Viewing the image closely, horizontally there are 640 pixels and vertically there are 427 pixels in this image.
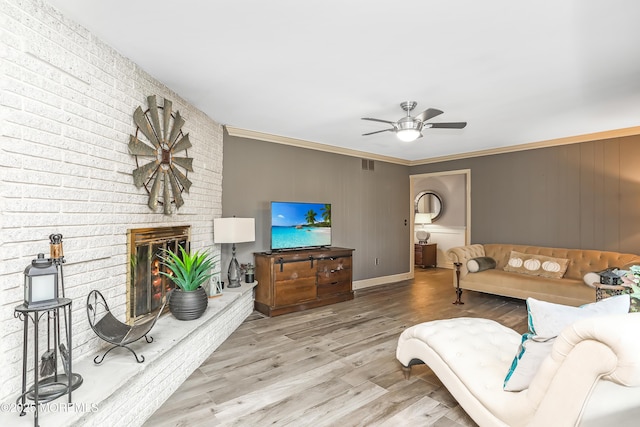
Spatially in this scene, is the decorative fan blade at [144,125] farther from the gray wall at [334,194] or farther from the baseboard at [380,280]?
the baseboard at [380,280]

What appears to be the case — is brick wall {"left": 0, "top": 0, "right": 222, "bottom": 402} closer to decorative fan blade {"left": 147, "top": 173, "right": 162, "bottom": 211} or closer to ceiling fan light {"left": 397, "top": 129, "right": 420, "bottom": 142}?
decorative fan blade {"left": 147, "top": 173, "right": 162, "bottom": 211}

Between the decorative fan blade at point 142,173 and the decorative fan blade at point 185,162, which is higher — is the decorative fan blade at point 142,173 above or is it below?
below

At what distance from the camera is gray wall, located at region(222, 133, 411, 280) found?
176 inches

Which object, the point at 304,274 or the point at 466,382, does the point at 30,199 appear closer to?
the point at 466,382

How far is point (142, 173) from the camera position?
8.53 feet

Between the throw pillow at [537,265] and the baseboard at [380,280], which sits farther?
the baseboard at [380,280]

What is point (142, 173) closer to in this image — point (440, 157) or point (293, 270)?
point (293, 270)

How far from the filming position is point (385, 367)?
2.81 m

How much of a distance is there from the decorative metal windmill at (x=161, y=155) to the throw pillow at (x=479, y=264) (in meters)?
4.11

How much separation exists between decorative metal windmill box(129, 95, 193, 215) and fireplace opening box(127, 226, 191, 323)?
239 mm

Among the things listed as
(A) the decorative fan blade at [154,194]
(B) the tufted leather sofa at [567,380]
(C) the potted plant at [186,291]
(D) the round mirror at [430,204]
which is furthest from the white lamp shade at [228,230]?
(D) the round mirror at [430,204]

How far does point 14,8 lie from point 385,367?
334 cm

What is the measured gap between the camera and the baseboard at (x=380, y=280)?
5.75 metres

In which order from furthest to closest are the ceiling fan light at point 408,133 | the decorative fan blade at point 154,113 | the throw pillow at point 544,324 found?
the ceiling fan light at point 408,133
the decorative fan blade at point 154,113
the throw pillow at point 544,324
